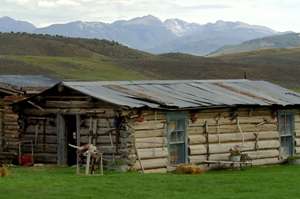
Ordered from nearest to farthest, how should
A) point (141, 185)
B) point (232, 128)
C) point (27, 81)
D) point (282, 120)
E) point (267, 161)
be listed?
1. point (141, 185)
2. point (232, 128)
3. point (267, 161)
4. point (282, 120)
5. point (27, 81)

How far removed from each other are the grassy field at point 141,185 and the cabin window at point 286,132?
6.22 metres

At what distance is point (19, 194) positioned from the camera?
15.9 m

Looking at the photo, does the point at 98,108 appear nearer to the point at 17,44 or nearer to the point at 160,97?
the point at 160,97

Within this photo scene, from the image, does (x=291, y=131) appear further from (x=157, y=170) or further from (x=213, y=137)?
(x=157, y=170)

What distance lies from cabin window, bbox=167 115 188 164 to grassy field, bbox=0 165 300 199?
2.76 metres

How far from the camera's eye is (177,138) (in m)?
23.5

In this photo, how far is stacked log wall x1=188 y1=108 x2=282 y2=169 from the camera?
79.0 feet

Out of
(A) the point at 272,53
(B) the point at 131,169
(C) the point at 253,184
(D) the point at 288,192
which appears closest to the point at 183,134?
(B) the point at 131,169

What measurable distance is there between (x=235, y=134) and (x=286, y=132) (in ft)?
9.71

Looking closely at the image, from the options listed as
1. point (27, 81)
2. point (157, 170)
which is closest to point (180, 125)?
point (157, 170)

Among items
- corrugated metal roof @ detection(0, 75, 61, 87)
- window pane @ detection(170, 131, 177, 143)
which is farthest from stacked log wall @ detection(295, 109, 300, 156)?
corrugated metal roof @ detection(0, 75, 61, 87)

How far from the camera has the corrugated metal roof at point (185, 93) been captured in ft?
74.0

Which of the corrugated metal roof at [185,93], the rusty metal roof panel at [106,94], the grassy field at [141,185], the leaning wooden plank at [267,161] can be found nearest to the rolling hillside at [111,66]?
the corrugated metal roof at [185,93]

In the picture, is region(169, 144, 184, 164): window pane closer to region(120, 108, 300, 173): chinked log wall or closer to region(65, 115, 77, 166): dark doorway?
region(120, 108, 300, 173): chinked log wall
